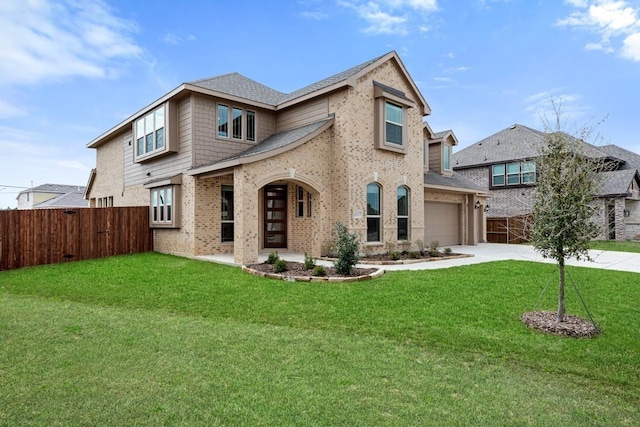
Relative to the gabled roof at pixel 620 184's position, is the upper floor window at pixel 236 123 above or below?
above

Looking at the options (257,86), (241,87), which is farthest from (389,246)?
(257,86)

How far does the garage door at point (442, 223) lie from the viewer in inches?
679

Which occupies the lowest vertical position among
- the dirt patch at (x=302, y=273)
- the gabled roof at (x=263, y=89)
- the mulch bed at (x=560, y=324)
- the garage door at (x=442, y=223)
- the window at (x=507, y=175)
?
the mulch bed at (x=560, y=324)

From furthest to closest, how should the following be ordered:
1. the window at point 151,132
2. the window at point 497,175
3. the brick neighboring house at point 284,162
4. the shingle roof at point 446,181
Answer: the window at point 497,175
the shingle roof at point 446,181
the window at point 151,132
the brick neighboring house at point 284,162

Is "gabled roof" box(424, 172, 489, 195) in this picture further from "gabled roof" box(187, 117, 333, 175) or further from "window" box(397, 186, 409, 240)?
"gabled roof" box(187, 117, 333, 175)

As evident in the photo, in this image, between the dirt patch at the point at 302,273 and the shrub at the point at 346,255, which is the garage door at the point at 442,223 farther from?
the shrub at the point at 346,255

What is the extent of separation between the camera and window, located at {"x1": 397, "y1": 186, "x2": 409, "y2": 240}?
A: 14.1 metres

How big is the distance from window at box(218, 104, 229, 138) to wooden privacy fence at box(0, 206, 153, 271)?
15.6ft

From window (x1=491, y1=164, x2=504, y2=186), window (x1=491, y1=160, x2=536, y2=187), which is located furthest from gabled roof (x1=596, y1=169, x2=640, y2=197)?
window (x1=491, y1=164, x2=504, y2=186)

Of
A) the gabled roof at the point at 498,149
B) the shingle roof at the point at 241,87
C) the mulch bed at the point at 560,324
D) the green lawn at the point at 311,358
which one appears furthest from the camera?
the gabled roof at the point at 498,149

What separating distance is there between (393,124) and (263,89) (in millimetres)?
6278

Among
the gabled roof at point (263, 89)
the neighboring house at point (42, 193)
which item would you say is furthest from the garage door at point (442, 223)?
the neighboring house at point (42, 193)

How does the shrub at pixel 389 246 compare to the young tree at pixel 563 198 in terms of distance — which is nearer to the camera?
the young tree at pixel 563 198

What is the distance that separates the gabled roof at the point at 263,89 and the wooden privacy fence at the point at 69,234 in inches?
182
